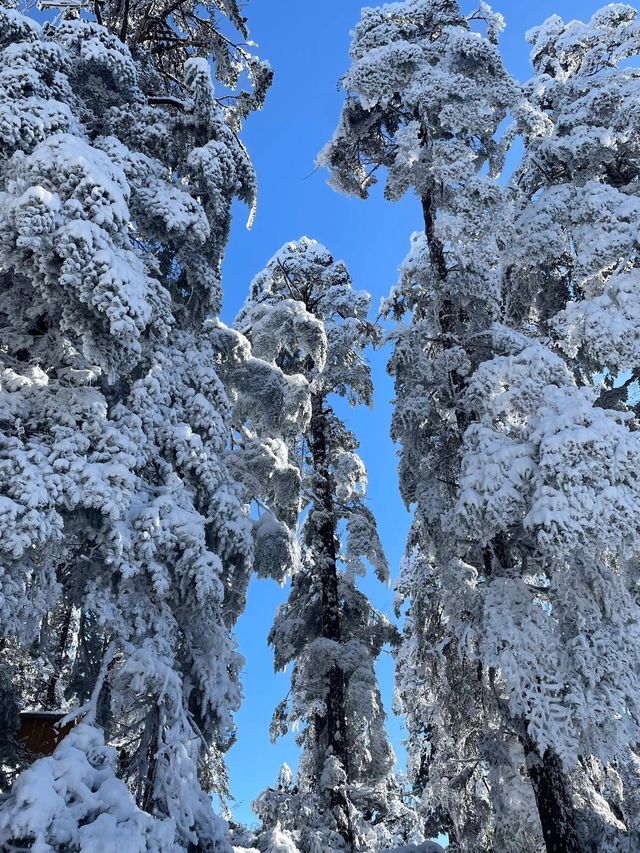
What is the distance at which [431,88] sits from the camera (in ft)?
38.0

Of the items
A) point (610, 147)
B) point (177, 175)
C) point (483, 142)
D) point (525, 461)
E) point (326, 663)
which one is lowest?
point (326, 663)

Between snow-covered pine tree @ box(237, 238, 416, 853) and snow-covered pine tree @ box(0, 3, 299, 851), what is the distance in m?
2.72

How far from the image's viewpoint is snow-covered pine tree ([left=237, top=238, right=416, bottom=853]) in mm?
10086

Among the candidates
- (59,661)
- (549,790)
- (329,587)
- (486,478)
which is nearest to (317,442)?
(329,587)

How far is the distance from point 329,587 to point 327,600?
0.79ft

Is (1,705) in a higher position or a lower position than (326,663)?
lower

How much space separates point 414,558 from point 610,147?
10.5 metres

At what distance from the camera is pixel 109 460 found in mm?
6320

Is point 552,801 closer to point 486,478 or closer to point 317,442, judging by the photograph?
point 486,478

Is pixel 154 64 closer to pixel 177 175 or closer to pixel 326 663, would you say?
pixel 177 175

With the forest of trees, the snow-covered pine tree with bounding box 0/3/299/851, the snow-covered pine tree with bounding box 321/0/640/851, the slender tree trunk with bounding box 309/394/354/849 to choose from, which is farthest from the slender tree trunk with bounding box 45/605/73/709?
the snow-covered pine tree with bounding box 321/0/640/851

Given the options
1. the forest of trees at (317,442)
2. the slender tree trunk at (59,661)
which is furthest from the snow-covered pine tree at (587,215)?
the slender tree trunk at (59,661)

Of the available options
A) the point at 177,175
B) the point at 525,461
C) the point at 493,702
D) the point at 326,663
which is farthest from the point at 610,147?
the point at 326,663

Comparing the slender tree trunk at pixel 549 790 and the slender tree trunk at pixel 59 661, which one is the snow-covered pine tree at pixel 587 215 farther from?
the slender tree trunk at pixel 59 661
